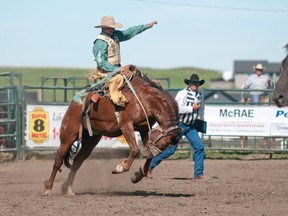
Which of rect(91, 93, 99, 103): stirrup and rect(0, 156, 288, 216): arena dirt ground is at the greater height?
rect(91, 93, 99, 103): stirrup

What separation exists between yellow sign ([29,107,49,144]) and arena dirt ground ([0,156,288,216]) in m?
0.56

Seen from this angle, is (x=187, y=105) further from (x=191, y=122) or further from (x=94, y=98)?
(x=94, y=98)

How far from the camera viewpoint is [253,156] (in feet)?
54.5

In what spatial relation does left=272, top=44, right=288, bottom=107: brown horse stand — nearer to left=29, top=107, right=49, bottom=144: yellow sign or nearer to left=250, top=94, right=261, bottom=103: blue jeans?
left=29, top=107, right=49, bottom=144: yellow sign

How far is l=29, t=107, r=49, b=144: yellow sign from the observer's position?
16266mm

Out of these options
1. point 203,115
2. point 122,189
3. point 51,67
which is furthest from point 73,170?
point 51,67

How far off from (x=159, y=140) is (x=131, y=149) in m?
0.38

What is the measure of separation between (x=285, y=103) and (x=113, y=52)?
425 cm

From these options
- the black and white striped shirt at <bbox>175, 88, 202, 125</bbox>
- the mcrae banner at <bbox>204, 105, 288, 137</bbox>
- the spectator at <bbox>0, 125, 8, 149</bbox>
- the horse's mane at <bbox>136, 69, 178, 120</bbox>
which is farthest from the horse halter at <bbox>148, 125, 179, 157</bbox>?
the spectator at <bbox>0, 125, 8, 149</bbox>

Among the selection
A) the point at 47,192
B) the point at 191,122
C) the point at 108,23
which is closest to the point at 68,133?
the point at 47,192

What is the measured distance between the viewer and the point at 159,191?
10.7 metres

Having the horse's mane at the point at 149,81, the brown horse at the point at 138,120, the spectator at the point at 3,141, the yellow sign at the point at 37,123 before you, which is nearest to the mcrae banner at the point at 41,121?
the yellow sign at the point at 37,123

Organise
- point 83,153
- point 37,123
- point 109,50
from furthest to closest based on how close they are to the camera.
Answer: point 37,123 < point 83,153 < point 109,50

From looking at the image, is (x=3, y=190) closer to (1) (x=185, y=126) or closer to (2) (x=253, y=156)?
(1) (x=185, y=126)
